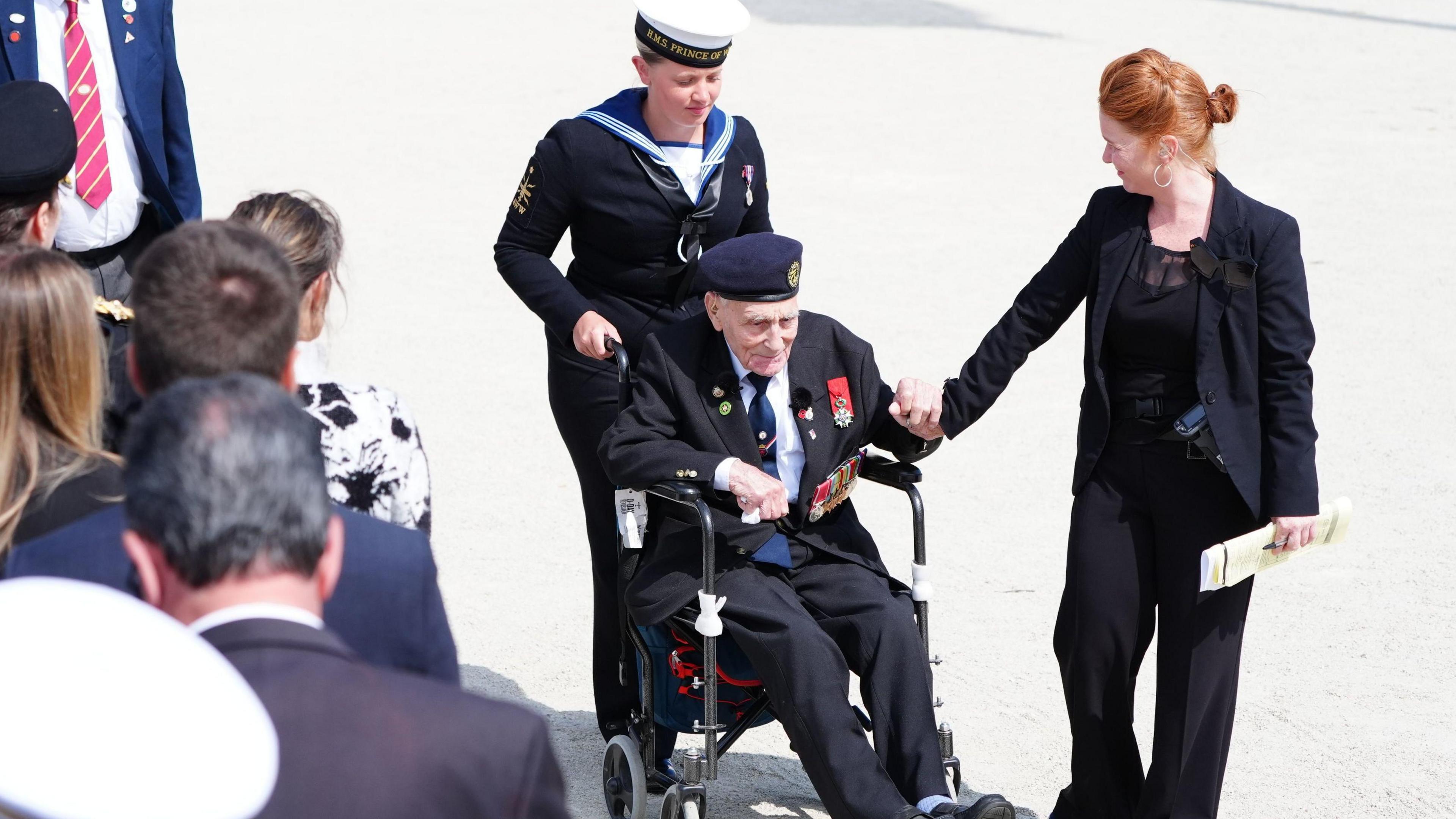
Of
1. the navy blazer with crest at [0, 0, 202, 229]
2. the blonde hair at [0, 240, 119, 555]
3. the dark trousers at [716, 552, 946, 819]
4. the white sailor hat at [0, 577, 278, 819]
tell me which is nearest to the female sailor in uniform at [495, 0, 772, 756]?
the dark trousers at [716, 552, 946, 819]

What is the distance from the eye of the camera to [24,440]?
2322 mm

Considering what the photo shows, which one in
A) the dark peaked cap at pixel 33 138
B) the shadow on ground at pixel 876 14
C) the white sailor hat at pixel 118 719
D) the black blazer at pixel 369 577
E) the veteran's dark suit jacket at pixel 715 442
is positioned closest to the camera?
the white sailor hat at pixel 118 719

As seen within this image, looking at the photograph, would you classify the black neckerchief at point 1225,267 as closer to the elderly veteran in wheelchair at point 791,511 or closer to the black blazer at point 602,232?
the elderly veteran in wheelchair at point 791,511

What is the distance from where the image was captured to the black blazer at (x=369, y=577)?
1979 millimetres

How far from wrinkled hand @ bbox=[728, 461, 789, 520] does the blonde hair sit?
152 cm

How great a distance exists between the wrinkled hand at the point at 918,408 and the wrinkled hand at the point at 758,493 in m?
0.38

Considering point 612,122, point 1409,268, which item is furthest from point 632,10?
point 612,122

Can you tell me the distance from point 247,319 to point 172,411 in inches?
22.5

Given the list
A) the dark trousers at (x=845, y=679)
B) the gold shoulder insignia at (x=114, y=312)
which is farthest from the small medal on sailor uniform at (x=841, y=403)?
the gold shoulder insignia at (x=114, y=312)

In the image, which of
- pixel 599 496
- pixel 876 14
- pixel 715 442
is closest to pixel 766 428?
pixel 715 442

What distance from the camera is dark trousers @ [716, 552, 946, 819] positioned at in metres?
3.42

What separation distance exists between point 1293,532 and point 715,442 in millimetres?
1290

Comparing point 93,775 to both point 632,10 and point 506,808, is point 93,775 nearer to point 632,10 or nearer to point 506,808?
point 506,808

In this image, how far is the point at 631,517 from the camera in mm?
3760
